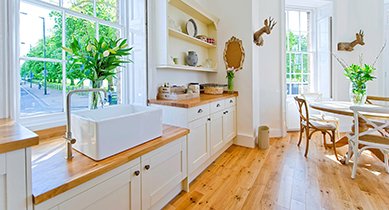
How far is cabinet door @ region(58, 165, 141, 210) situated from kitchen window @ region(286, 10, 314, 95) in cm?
412

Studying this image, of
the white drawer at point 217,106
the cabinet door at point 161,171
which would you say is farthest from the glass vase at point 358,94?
the cabinet door at point 161,171

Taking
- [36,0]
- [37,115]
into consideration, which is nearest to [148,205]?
[37,115]

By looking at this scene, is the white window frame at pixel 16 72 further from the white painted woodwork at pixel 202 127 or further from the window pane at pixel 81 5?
the white painted woodwork at pixel 202 127

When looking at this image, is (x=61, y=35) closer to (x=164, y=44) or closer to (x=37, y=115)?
(x=37, y=115)

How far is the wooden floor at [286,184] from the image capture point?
188 cm

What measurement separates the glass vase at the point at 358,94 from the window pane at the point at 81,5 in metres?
3.45

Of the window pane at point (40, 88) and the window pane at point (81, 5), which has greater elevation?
the window pane at point (81, 5)

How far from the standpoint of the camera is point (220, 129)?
2.93 metres

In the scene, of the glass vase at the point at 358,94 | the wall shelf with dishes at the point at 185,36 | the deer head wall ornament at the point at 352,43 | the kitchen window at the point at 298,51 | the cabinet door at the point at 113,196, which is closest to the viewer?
the cabinet door at the point at 113,196

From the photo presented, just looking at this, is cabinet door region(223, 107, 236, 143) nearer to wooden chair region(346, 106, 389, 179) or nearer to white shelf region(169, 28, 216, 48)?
white shelf region(169, 28, 216, 48)

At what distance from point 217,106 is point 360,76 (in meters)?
1.98

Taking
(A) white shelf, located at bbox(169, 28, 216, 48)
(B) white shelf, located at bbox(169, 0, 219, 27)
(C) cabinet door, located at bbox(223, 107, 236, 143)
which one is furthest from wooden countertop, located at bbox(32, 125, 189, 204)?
(B) white shelf, located at bbox(169, 0, 219, 27)

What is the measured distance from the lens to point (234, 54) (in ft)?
11.5

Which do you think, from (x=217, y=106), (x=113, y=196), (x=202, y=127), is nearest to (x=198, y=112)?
(x=202, y=127)
